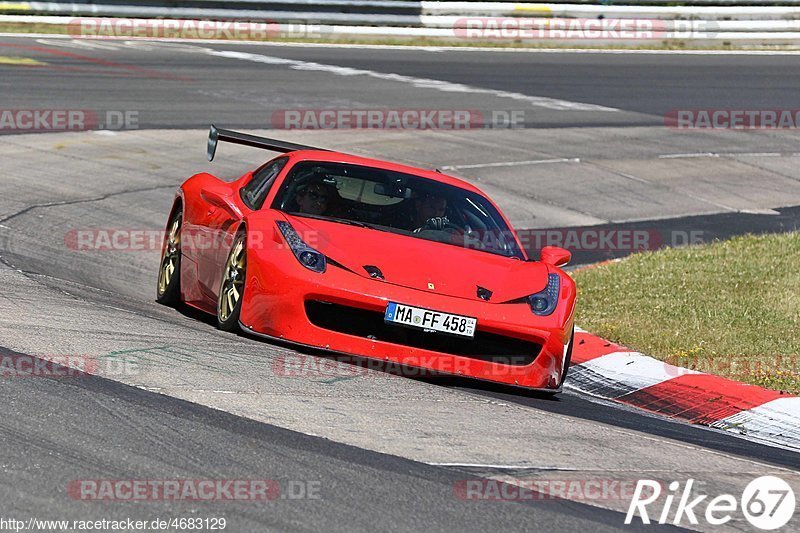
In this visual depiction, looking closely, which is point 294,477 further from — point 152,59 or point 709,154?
point 152,59

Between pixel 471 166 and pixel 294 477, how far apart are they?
39.4 ft

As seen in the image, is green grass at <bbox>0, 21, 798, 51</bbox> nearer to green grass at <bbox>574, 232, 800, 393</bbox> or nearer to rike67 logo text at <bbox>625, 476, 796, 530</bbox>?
green grass at <bbox>574, 232, 800, 393</bbox>

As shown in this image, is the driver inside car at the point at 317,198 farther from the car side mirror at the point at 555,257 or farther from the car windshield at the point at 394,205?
the car side mirror at the point at 555,257

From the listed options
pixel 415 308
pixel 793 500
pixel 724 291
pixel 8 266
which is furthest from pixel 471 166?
pixel 793 500

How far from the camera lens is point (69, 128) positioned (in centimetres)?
1625

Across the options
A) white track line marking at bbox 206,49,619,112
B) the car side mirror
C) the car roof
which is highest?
the car roof

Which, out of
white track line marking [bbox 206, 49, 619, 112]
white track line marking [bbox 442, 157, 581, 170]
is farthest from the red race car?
white track line marking [bbox 206, 49, 619, 112]

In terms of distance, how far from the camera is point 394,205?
8.29 meters

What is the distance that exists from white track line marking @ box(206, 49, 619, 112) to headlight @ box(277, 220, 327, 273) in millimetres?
14742

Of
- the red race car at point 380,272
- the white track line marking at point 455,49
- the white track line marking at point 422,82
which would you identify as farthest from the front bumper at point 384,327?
the white track line marking at point 455,49

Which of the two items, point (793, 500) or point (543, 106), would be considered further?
point (543, 106)

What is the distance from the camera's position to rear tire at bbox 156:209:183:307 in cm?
886

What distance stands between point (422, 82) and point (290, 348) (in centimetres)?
1594

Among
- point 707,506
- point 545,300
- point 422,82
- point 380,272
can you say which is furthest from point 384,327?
point 422,82
